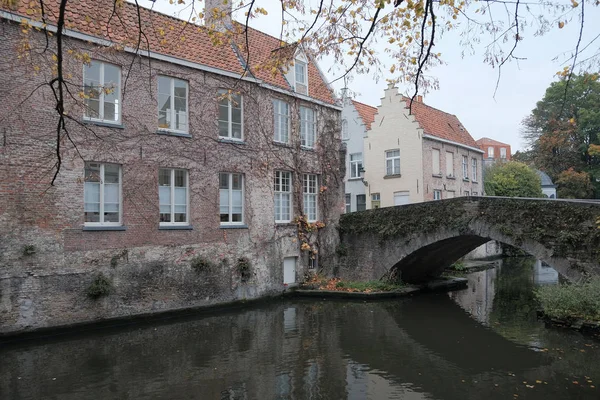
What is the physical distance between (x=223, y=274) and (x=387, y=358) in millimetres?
6597

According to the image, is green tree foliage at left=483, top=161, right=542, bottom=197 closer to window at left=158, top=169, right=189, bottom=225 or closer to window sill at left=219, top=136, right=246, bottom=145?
window sill at left=219, top=136, right=246, bottom=145

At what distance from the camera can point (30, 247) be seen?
1091 cm

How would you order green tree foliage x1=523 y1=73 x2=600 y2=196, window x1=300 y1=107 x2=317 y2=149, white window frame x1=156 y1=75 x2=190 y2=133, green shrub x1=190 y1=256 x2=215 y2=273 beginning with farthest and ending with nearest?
1. green tree foliage x1=523 y1=73 x2=600 y2=196
2. window x1=300 y1=107 x2=317 y2=149
3. green shrub x1=190 y1=256 x2=215 y2=273
4. white window frame x1=156 y1=75 x2=190 y2=133

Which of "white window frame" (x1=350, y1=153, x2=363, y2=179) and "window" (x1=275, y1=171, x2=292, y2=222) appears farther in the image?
"white window frame" (x1=350, y1=153, x2=363, y2=179)

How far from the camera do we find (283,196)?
1717 centimetres

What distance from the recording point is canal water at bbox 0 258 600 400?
7.70 meters

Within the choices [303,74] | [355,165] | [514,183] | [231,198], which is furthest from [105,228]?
[514,183]

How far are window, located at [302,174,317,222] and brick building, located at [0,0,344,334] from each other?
0.17 ft

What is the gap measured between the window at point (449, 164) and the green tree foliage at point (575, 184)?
1418cm

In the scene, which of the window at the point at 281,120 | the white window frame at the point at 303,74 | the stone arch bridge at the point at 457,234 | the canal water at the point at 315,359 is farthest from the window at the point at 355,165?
the canal water at the point at 315,359

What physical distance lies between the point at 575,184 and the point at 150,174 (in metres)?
33.3

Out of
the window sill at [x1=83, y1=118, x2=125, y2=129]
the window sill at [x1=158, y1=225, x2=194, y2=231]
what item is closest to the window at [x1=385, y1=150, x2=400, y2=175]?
the window sill at [x1=158, y1=225, x2=194, y2=231]

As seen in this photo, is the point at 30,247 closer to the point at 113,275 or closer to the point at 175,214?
the point at 113,275

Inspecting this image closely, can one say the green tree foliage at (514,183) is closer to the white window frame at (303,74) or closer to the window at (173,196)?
the white window frame at (303,74)
